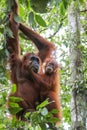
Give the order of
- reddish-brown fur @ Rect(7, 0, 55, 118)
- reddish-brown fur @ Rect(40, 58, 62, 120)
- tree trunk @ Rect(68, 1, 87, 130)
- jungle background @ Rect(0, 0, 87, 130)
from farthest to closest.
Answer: reddish-brown fur @ Rect(40, 58, 62, 120) < reddish-brown fur @ Rect(7, 0, 55, 118) < tree trunk @ Rect(68, 1, 87, 130) < jungle background @ Rect(0, 0, 87, 130)

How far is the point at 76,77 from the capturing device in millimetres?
3279

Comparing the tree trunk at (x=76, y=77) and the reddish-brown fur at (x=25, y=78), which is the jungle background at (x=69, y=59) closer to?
the tree trunk at (x=76, y=77)

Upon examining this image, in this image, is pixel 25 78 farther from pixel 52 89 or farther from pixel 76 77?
pixel 76 77

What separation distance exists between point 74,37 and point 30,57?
580 millimetres

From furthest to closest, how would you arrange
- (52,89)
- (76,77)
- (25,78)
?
(52,89), (25,78), (76,77)

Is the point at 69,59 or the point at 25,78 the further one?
the point at 69,59

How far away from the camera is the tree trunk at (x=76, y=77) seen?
9.87 ft

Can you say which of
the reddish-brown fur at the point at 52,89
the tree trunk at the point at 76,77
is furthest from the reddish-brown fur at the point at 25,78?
the tree trunk at the point at 76,77

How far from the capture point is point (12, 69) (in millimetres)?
3240

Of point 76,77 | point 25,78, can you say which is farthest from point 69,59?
point 25,78

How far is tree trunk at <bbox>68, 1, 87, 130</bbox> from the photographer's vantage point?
301cm

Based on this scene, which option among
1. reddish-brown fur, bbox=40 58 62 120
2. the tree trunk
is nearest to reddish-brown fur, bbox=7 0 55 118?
reddish-brown fur, bbox=40 58 62 120

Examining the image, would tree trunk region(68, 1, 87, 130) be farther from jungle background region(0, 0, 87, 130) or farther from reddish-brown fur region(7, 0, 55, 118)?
reddish-brown fur region(7, 0, 55, 118)

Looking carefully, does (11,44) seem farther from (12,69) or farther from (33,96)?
(33,96)
